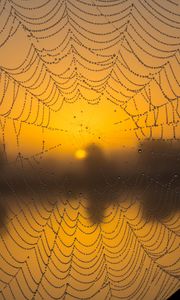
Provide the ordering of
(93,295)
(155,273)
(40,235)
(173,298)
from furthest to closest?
(40,235) < (155,273) < (93,295) < (173,298)

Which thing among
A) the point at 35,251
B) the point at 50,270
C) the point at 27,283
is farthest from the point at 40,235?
the point at 27,283

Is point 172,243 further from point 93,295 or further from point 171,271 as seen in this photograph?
point 93,295

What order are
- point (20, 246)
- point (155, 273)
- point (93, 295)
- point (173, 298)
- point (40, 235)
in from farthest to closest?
point (40, 235) < point (20, 246) < point (155, 273) < point (93, 295) < point (173, 298)

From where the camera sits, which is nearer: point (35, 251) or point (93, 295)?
point (93, 295)

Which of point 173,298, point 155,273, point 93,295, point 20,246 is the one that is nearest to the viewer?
point 173,298

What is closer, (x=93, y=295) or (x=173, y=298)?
(x=173, y=298)

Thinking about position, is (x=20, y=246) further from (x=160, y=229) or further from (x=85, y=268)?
(x=160, y=229)

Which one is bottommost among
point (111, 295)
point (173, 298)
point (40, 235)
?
Answer: point (111, 295)

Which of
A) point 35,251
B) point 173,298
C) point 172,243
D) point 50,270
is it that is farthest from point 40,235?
point 173,298

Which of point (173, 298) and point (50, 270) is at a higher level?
point (173, 298)
